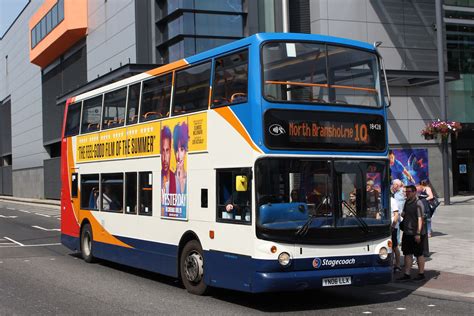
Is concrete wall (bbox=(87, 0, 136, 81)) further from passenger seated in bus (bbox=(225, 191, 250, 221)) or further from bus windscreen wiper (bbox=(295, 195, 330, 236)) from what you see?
bus windscreen wiper (bbox=(295, 195, 330, 236))

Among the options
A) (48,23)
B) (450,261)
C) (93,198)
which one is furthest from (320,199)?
(48,23)

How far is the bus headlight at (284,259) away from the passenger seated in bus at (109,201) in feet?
16.6

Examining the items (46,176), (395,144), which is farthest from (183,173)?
(46,176)

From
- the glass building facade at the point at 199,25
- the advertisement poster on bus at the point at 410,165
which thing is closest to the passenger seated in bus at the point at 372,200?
the advertisement poster on bus at the point at 410,165

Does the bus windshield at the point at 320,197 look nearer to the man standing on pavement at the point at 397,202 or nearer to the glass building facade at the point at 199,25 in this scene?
the man standing on pavement at the point at 397,202

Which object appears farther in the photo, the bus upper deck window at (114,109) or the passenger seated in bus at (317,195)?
the bus upper deck window at (114,109)

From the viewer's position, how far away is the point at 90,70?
41438 mm

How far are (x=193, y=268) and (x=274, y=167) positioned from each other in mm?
2367

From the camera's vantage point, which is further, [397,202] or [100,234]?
[100,234]

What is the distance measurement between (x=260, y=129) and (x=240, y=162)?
23.2 inches

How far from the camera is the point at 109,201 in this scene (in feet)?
40.4

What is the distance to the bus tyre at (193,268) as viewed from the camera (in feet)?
29.8

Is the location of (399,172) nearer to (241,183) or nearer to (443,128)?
(443,128)

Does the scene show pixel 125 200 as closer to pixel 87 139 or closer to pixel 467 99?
pixel 87 139
